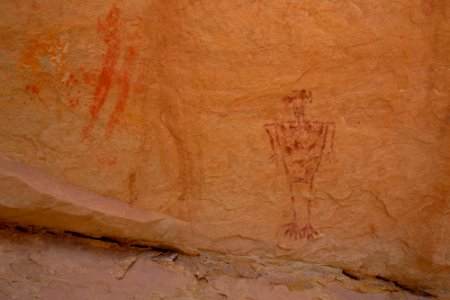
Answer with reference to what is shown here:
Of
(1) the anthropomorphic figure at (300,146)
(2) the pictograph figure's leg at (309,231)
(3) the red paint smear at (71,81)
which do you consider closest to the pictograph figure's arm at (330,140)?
(1) the anthropomorphic figure at (300,146)

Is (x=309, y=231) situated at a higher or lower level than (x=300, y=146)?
lower

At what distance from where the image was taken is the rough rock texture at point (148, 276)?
1.88m

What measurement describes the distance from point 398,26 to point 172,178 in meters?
1.06

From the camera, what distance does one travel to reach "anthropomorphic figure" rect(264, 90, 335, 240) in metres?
2.02

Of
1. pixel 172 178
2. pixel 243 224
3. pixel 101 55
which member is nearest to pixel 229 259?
pixel 243 224

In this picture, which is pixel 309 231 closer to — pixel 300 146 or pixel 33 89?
pixel 300 146

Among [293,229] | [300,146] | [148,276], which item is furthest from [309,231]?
[148,276]

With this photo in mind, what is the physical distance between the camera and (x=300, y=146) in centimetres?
205

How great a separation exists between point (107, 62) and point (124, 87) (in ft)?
0.37

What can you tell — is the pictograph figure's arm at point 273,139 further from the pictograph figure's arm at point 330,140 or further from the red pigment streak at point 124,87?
the red pigment streak at point 124,87

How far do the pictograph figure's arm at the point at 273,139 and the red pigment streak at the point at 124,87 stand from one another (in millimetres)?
566

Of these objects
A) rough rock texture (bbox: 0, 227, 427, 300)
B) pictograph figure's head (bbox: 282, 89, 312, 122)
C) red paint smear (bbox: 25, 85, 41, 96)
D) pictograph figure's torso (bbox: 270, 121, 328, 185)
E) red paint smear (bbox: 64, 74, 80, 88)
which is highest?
pictograph figure's head (bbox: 282, 89, 312, 122)

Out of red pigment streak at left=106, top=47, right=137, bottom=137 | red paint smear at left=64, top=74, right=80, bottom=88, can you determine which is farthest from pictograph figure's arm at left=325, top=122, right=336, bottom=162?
red paint smear at left=64, top=74, right=80, bottom=88

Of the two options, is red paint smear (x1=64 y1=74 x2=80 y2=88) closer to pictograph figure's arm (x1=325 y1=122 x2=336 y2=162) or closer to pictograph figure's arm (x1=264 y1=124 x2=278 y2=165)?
pictograph figure's arm (x1=264 y1=124 x2=278 y2=165)
